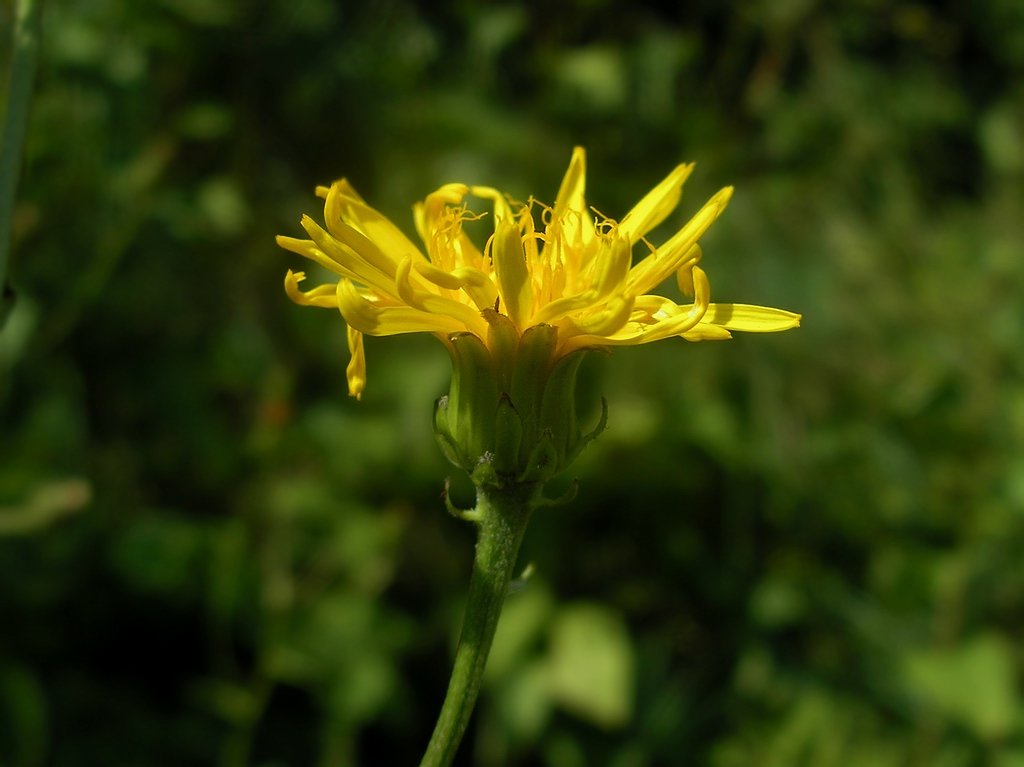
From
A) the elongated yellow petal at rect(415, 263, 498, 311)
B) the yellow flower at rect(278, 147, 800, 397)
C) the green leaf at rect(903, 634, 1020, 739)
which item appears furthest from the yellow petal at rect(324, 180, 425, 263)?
the green leaf at rect(903, 634, 1020, 739)

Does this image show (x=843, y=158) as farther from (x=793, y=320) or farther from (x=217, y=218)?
(x=793, y=320)

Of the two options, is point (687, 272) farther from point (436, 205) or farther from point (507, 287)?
point (436, 205)

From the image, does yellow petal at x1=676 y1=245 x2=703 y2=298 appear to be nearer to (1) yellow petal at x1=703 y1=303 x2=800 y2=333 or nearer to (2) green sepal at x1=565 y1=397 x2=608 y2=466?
(1) yellow petal at x1=703 y1=303 x2=800 y2=333

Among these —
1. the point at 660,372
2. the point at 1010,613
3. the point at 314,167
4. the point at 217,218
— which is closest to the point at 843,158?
the point at 660,372

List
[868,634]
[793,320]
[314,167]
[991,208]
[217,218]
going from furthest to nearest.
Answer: [991,208] → [314,167] → [868,634] → [217,218] → [793,320]

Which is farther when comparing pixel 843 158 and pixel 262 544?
pixel 843 158

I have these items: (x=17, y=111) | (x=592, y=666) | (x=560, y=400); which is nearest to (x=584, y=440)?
(x=560, y=400)

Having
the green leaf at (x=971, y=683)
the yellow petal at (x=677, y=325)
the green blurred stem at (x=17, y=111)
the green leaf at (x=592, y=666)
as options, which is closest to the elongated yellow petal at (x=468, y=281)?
the yellow petal at (x=677, y=325)

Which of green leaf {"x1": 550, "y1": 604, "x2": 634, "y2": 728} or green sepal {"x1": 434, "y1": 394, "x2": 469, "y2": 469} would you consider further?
green leaf {"x1": 550, "y1": 604, "x2": 634, "y2": 728}
